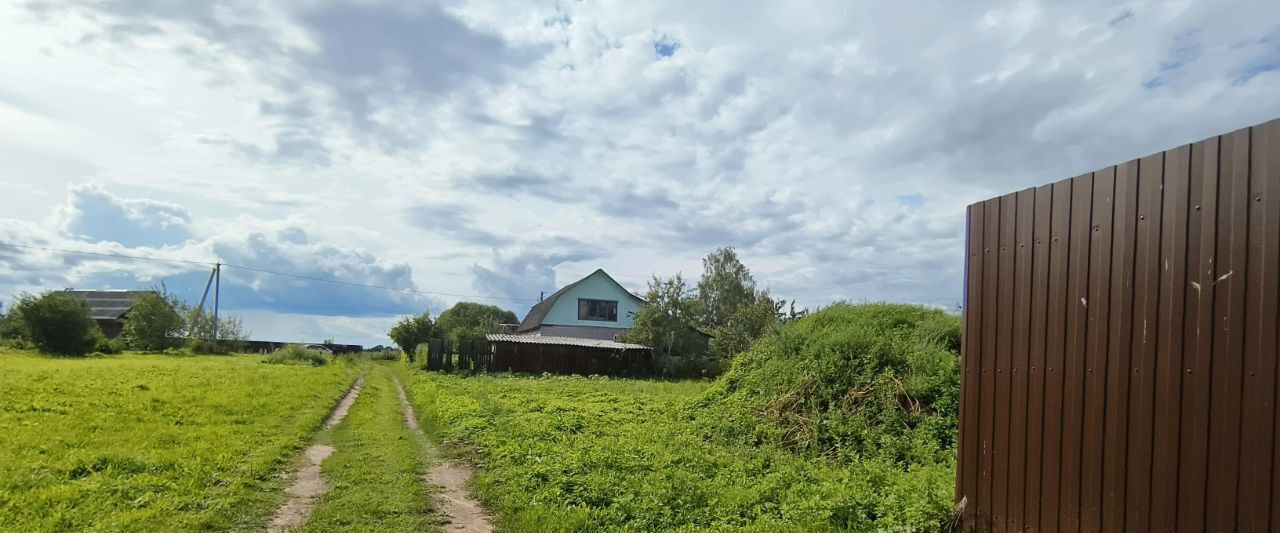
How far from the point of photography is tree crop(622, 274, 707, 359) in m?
39.1

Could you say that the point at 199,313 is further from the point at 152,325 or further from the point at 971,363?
the point at 971,363

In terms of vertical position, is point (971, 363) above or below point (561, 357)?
above

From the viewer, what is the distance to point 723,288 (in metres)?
51.6

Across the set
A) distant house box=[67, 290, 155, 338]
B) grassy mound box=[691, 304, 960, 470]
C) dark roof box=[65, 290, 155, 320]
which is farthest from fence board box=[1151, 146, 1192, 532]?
dark roof box=[65, 290, 155, 320]

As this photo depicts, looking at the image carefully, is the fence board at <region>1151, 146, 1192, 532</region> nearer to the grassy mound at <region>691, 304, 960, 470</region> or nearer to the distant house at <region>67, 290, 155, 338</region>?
the grassy mound at <region>691, 304, 960, 470</region>

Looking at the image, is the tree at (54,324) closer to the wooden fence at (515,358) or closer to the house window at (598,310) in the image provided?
the wooden fence at (515,358)

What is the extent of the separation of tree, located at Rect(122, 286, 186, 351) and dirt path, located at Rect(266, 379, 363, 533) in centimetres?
5154

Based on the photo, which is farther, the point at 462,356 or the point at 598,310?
the point at 598,310

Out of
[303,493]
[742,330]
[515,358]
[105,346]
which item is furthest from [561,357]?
[105,346]

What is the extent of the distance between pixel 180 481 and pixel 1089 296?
29.6ft

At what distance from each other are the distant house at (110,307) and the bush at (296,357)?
29834 millimetres

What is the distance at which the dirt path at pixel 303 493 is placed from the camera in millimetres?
6949

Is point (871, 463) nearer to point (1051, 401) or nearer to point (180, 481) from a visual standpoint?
point (1051, 401)

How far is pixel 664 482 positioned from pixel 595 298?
42.0m
